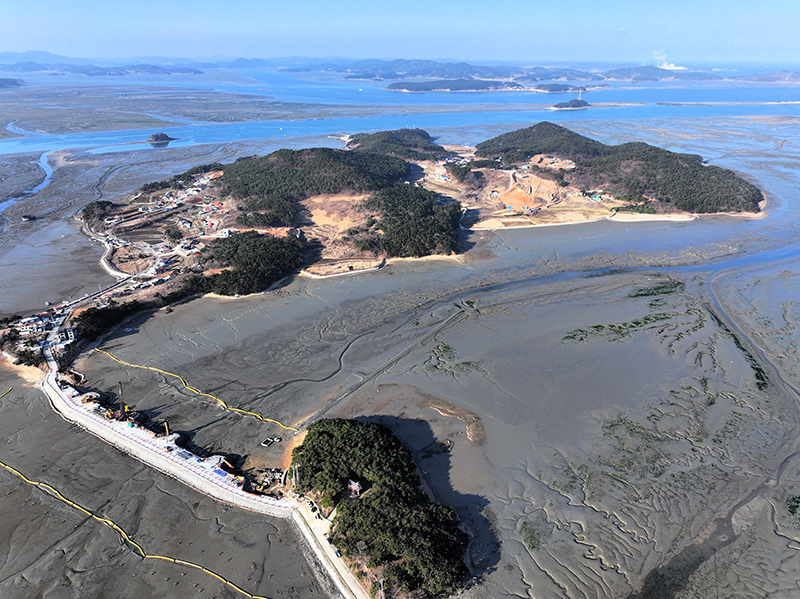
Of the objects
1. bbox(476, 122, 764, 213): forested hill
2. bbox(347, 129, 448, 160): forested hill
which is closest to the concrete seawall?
bbox(476, 122, 764, 213): forested hill

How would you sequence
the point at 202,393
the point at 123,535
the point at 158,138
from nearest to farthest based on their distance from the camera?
the point at 123,535 → the point at 202,393 → the point at 158,138

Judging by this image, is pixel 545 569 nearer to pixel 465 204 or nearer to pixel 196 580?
pixel 196 580

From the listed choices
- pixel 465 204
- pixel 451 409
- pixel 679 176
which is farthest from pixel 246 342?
pixel 679 176

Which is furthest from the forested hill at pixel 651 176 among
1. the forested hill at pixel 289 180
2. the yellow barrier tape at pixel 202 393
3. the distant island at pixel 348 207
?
the yellow barrier tape at pixel 202 393

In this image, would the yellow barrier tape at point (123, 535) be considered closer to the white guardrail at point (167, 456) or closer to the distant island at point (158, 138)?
the white guardrail at point (167, 456)

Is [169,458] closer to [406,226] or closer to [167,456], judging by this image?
[167,456]

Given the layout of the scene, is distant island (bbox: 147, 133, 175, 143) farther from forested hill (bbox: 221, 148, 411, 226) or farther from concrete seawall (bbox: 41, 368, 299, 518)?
concrete seawall (bbox: 41, 368, 299, 518)

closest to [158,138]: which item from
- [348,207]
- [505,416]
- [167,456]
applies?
[348,207]
